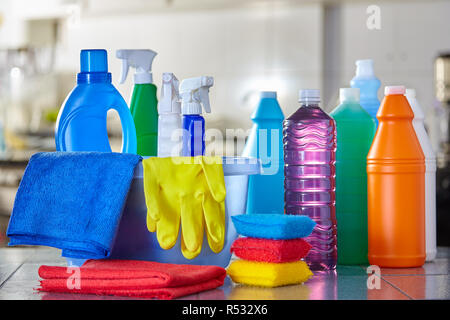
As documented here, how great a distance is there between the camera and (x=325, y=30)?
13.2 ft

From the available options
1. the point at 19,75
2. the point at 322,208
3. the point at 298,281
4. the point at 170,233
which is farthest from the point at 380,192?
the point at 19,75

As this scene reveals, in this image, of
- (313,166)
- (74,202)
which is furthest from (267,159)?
(74,202)

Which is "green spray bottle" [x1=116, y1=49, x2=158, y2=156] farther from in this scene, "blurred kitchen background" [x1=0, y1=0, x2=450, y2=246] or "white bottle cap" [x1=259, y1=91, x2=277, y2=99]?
"blurred kitchen background" [x1=0, y1=0, x2=450, y2=246]

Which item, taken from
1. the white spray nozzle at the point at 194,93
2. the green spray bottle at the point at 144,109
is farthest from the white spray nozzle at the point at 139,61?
the white spray nozzle at the point at 194,93

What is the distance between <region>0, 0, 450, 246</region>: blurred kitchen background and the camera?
153 inches

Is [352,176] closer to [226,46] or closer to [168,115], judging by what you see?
[168,115]

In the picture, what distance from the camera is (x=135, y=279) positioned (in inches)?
27.9

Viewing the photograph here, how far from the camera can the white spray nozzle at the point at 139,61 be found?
37.9 inches

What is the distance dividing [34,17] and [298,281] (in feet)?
13.4

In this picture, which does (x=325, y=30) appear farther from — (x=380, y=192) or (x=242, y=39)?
(x=380, y=192)

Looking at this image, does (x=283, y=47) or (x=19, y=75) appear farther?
(x=19, y=75)

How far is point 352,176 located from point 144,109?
33 cm

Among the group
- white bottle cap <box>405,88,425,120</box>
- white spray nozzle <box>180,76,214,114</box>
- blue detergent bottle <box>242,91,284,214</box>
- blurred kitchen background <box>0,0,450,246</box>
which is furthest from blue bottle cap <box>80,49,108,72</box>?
blurred kitchen background <box>0,0,450,246</box>

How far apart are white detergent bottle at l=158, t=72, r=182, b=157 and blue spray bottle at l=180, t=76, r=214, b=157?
0.12 feet
